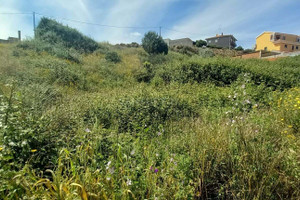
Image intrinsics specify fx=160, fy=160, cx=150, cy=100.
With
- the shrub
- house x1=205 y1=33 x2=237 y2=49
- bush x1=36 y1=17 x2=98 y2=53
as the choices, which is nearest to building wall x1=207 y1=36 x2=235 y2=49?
house x1=205 y1=33 x2=237 y2=49

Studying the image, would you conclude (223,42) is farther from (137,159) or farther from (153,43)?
(137,159)

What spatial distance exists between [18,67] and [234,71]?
10446 millimetres

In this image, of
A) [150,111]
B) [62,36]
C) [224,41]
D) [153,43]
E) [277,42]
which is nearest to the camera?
[150,111]

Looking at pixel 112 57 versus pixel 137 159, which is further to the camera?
pixel 112 57

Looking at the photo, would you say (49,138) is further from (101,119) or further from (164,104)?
(164,104)

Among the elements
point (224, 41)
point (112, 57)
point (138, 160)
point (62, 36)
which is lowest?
point (138, 160)

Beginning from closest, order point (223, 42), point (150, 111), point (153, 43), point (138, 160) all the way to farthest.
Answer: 1. point (138, 160)
2. point (150, 111)
3. point (153, 43)
4. point (223, 42)

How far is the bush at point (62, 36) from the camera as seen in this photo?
1339cm

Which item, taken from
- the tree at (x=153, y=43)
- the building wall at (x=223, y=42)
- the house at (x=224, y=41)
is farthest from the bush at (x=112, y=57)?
the building wall at (x=223, y=42)

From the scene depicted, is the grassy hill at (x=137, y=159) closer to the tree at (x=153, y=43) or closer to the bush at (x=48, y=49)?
the bush at (x=48, y=49)

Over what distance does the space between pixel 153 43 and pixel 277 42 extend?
128 ft

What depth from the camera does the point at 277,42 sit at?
38.6 meters

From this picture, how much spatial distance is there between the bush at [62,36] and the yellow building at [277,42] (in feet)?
144

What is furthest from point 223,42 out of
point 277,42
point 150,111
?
point 150,111
